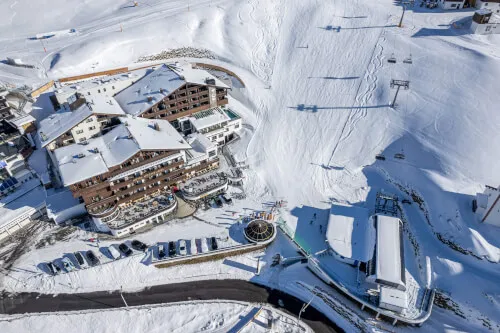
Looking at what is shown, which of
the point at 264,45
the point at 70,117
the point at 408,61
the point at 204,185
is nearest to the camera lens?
the point at 204,185

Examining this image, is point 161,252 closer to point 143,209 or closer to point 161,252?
point 161,252

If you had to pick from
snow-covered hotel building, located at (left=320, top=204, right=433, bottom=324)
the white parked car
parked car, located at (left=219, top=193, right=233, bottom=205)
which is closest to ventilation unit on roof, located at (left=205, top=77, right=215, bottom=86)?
parked car, located at (left=219, top=193, right=233, bottom=205)

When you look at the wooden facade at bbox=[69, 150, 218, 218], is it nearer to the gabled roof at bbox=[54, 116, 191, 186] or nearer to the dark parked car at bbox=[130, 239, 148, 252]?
the gabled roof at bbox=[54, 116, 191, 186]

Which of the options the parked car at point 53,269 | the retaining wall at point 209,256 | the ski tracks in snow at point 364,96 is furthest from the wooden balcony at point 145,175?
the ski tracks in snow at point 364,96

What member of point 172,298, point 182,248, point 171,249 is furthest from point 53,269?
point 182,248

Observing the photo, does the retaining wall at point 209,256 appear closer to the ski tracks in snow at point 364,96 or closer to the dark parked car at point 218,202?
the dark parked car at point 218,202

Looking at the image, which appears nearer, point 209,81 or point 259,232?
point 259,232

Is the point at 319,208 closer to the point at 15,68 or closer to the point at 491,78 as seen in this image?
the point at 491,78
